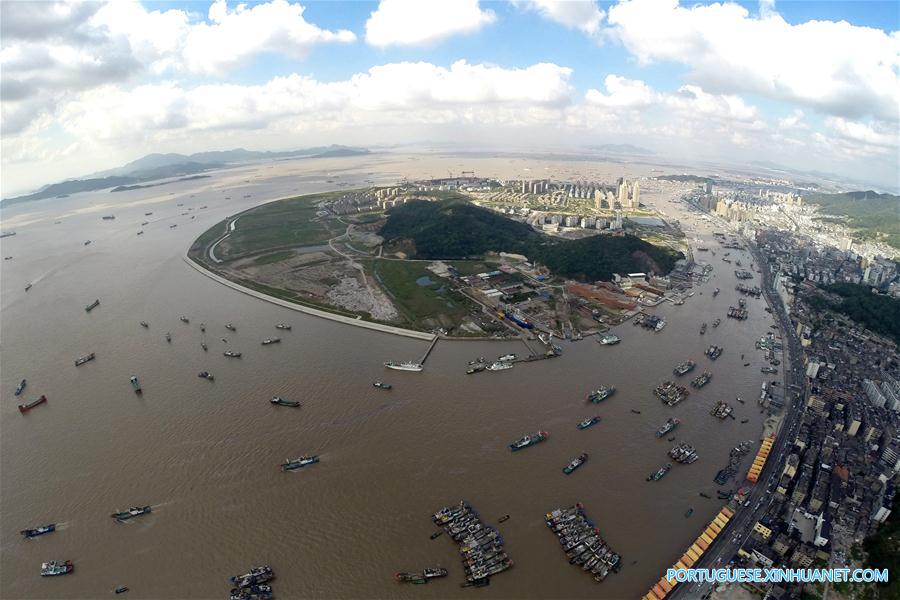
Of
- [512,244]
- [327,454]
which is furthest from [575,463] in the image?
[512,244]

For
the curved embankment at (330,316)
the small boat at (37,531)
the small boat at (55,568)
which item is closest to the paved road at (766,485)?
the curved embankment at (330,316)

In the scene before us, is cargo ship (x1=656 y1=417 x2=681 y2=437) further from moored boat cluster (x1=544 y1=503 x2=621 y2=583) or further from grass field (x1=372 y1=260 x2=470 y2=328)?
grass field (x1=372 y1=260 x2=470 y2=328)

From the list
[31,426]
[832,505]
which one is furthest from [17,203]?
[832,505]

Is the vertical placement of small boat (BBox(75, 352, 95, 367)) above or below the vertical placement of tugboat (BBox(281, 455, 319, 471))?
above

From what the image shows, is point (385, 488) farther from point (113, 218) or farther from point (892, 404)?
point (113, 218)

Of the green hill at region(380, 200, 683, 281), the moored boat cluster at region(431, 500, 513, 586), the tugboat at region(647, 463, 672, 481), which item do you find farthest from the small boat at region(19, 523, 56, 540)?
the green hill at region(380, 200, 683, 281)

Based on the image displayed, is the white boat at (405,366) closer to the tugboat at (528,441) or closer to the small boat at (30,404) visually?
the tugboat at (528,441)
